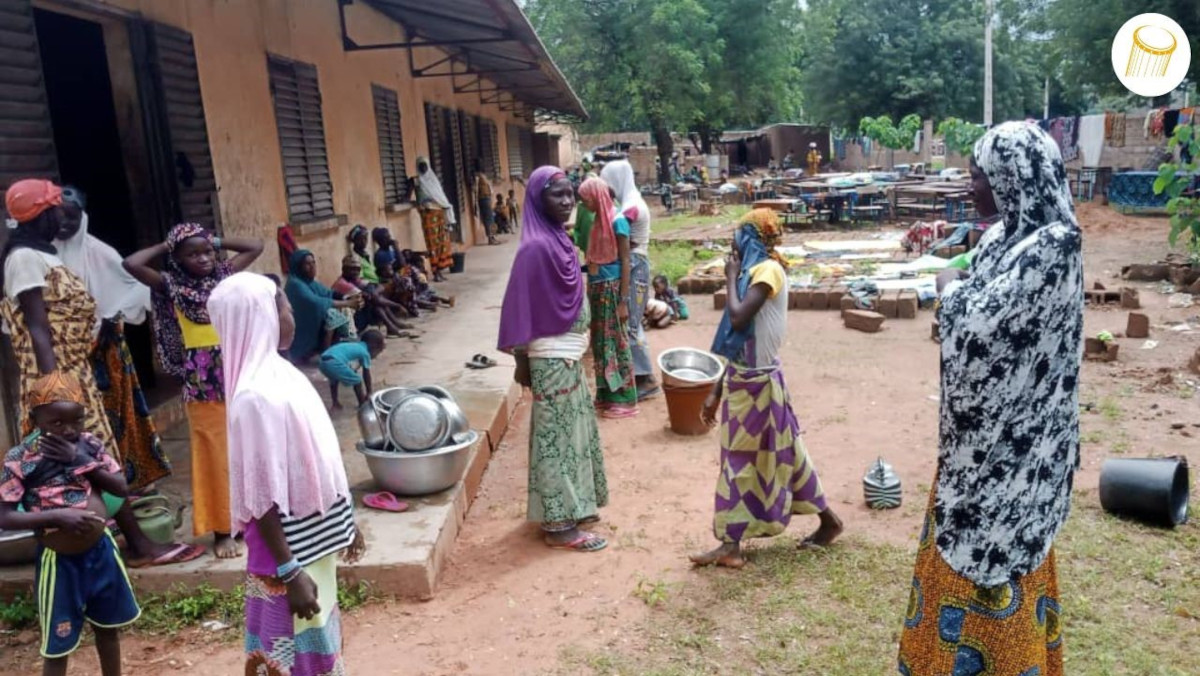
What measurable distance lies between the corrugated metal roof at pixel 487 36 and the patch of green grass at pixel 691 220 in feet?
14.7

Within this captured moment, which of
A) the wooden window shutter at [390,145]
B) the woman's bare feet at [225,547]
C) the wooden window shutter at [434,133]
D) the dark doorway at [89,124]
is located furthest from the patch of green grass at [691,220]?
the woman's bare feet at [225,547]

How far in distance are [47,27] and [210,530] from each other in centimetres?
385

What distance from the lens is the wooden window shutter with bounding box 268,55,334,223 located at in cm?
701

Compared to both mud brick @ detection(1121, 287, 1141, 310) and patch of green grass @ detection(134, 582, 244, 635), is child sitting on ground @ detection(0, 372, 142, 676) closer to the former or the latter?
patch of green grass @ detection(134, 582, 244, 635)

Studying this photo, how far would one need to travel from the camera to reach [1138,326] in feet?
25.7

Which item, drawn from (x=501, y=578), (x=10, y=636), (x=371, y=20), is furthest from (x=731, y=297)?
(x=371, y=20)

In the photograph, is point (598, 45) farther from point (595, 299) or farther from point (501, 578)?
point (501, 578)

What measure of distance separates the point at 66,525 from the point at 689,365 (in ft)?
12.8

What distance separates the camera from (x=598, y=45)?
86.4 ft

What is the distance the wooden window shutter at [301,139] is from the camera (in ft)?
23.0

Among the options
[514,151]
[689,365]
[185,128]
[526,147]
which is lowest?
[689,365]

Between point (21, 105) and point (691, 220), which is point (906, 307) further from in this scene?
point (691, 220)

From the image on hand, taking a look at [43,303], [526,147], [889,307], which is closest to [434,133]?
[889,307]

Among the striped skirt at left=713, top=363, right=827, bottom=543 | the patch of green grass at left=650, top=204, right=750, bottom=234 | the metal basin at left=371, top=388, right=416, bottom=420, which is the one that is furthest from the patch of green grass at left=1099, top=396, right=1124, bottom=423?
the patch of green grass at left=650, top=204, right=750, bottom=234
